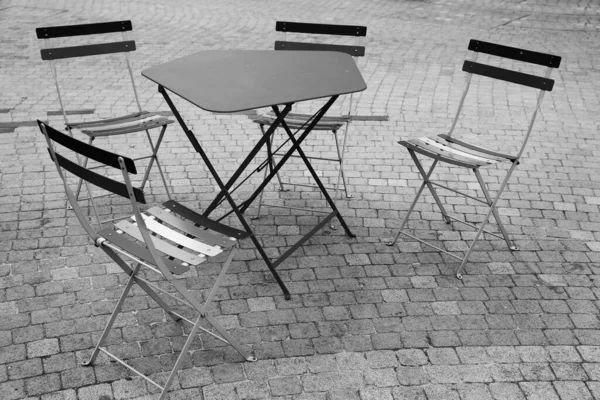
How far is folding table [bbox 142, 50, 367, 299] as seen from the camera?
4081mm

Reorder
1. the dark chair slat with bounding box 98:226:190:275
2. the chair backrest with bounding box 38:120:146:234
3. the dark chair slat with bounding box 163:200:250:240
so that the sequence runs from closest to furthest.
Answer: the chair backrest with bounding box 38:120:146:234, the dark chair slat with bounding box 98:226:190:275, the dark chair slat with bounding box 163:200:250:240

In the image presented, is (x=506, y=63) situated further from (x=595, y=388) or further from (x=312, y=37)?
(x=595, y=388)

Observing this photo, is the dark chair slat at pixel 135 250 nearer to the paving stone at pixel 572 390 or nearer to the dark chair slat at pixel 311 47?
the paving stone at pixel 572 390

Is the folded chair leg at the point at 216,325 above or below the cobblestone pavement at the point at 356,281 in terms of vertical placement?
above

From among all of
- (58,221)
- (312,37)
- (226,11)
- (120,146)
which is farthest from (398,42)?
(58,221)

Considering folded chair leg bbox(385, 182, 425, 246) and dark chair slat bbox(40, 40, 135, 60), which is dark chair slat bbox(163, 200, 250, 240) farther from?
dark chair slat bbox(40, 40, 135, 60)

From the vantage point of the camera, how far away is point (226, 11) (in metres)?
11.7

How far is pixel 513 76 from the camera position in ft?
15.9

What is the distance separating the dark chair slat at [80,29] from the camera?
5160mm

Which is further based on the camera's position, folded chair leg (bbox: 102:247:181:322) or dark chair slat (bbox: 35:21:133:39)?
dark chair slat (bbox: 35:21:133:39)

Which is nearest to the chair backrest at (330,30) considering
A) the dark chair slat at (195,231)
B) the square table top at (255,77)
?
the square table top at (255,77)

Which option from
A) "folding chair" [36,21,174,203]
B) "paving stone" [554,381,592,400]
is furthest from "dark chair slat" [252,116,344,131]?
"paving stone" [554,381,592,400]

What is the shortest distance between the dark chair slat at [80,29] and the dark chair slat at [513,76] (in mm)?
2618

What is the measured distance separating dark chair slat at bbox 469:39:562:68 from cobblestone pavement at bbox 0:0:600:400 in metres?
1.26
